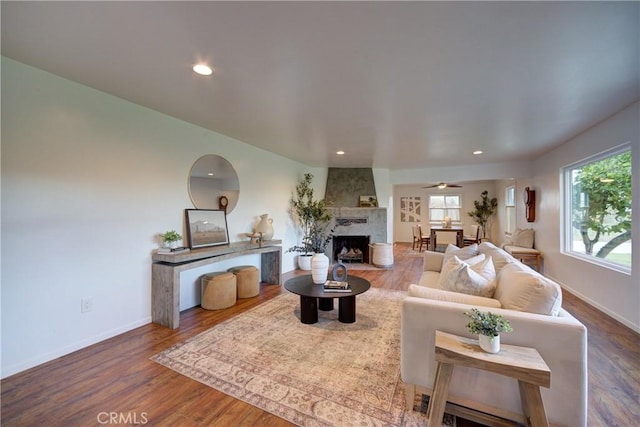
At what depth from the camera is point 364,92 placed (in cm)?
246

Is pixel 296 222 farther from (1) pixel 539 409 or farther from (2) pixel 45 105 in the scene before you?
(1) pixel 539 409

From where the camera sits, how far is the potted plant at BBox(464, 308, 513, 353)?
1.38 metres

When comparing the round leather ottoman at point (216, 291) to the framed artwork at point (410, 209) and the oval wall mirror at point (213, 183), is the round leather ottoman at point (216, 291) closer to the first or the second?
the oval wall mirror at point (213, 183)

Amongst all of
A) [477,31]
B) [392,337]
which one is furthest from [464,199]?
[477,31]

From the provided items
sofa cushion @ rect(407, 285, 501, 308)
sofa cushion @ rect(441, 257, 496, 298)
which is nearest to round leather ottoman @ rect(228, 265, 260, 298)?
sofa cushion @ rect(407, 285, 501, 308)

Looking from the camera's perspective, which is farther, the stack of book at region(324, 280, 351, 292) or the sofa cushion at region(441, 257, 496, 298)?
the stack of book at region(324, 280, 351, 292)

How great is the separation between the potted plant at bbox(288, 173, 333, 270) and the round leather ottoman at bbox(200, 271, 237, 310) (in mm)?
2208

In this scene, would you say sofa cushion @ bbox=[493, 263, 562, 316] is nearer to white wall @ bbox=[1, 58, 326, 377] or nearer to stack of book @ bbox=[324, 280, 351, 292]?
stack of book @ bbox=[324, 280, 351, 292]

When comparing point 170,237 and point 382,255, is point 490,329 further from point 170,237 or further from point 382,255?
point 382,255

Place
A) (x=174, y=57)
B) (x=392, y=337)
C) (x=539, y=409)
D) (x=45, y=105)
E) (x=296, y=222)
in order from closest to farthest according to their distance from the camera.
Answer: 1. (x=539, y=409)
2. (x=174, y=57)
3. (x=45, y=105)
4. (x=392, y=337)
5. (x=296, y=222)

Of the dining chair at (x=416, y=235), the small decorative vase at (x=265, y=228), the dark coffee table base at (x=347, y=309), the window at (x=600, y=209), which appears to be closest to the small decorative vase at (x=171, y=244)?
the small decorative vase at (x=265, y=228)

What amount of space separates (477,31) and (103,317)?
3777mm

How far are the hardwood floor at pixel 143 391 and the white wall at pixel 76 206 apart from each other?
257mm

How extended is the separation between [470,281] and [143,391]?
96.6 inches
